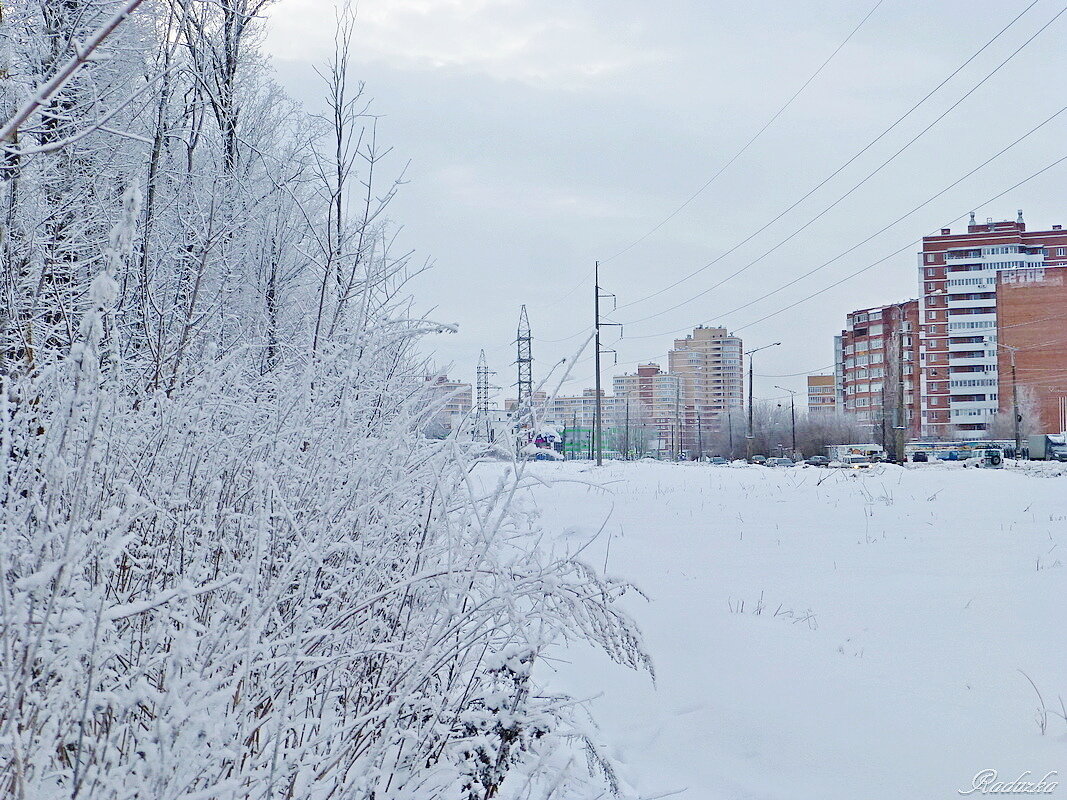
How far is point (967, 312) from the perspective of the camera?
7719 centimetres

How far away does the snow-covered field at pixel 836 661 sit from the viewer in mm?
3010

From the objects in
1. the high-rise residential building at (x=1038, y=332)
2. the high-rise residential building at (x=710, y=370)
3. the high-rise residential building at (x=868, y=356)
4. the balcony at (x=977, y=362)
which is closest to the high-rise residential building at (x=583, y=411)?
the high-rise residential building at (x=710, y=370)

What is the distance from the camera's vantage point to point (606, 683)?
420cm

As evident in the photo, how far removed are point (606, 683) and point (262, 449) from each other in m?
2.51

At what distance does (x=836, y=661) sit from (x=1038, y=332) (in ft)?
252

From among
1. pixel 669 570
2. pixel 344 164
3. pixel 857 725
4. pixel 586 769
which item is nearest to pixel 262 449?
pixel 586 769

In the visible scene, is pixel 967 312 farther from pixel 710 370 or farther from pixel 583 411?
pixel 583 411

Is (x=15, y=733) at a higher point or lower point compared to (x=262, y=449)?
lower

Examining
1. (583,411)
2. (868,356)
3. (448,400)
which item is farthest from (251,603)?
(868,356)

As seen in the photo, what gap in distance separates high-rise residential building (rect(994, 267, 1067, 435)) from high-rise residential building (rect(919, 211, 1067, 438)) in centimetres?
364

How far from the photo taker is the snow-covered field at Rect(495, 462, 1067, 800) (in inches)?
118

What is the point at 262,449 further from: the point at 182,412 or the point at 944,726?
the point at 944,726

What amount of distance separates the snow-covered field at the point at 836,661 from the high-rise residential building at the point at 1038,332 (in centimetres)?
7003

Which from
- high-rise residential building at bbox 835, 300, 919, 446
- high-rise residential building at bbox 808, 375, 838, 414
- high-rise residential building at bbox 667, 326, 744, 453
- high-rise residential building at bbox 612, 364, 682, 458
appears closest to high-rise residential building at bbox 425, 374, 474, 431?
high-rise residential building at bbox 835, 300, 919, 446
